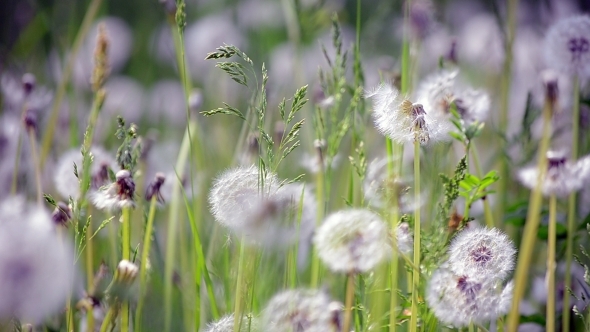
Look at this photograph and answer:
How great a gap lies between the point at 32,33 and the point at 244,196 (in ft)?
5.11

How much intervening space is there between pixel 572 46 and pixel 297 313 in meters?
→ 0.67

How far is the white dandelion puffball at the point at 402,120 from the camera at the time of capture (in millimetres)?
713

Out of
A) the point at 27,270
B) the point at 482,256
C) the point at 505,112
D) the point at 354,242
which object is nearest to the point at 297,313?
the point at 354,242

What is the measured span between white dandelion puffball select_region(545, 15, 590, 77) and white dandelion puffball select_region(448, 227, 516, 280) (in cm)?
46

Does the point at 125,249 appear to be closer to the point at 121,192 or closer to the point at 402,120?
the point at 121,192

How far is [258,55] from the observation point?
194 cm

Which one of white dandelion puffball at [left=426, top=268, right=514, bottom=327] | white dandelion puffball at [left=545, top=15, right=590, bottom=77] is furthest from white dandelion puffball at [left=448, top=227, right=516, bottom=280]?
white dandelion puffball at [left=545, top=15, right=590, bottom=77]

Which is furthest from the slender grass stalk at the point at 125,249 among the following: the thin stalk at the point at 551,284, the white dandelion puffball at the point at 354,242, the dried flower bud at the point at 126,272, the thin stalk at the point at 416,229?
the thin stalk at the point at 551,284

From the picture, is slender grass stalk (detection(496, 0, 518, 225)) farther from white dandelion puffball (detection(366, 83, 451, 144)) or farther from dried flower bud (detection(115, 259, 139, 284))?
dried flower bud (detection(115, 259, 139, 284))

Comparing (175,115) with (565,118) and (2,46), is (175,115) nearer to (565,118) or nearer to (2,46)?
(2,46)

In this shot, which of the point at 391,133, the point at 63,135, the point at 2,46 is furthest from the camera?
the point at 2,46

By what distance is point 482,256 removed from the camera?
0.74 metres

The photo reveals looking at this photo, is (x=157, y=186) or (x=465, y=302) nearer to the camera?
(x=465, y=302)

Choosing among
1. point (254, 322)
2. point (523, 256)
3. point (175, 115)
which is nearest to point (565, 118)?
point (523, 256)
